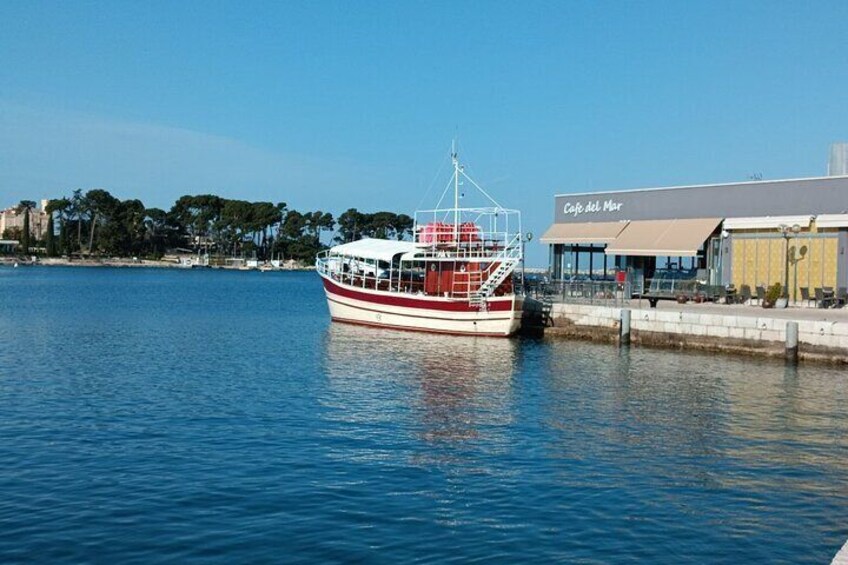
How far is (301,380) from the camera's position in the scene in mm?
26828

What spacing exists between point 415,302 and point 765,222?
55.1 feet

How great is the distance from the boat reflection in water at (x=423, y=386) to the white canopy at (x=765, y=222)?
12.4 metres

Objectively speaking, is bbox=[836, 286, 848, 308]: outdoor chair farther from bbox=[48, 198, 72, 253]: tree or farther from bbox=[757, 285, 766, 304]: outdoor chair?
bbox=[48, 198, 72, 253]: tree

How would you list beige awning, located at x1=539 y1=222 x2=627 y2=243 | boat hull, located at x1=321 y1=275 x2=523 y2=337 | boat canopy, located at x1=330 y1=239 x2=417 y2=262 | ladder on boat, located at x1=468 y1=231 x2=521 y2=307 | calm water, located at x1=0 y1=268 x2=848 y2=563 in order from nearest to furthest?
calm water, located at x1=0 y1=268 x2=848 y2=563 < boat hull, located at x1=321 y1=275 x2=523 y2=337 < ladder on boat, located at x1=468 y1=231 x2=521 y2=307 < boat canopy, located at x1=330 y1=239 x2=417 y2=262 < beige awning, located at x1=539 y1=222 x2=627 y2=243

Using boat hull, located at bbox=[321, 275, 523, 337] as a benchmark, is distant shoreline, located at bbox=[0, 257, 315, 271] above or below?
above

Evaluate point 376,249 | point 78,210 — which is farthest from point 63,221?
point 376,249

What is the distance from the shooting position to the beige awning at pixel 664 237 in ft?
140

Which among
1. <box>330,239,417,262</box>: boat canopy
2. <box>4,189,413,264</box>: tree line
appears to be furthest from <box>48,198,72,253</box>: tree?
<box>330,239,417,262</box>: boat canopy

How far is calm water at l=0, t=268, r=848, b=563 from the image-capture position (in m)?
11.9

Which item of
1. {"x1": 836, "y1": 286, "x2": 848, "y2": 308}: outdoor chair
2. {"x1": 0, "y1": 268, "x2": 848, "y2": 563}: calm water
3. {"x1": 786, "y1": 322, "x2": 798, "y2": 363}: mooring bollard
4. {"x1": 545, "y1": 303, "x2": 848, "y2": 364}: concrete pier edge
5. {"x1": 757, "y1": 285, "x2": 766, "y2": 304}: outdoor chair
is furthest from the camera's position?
{"x1": 757, "y1": 285, "x2": 766, "y2": 304}: outdoor chair

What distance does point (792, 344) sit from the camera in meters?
30.3

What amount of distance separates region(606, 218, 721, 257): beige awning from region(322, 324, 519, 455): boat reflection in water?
990 cm

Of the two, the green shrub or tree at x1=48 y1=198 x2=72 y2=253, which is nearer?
the green shrub

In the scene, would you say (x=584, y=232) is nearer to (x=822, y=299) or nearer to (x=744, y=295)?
(x=744, y=295)
